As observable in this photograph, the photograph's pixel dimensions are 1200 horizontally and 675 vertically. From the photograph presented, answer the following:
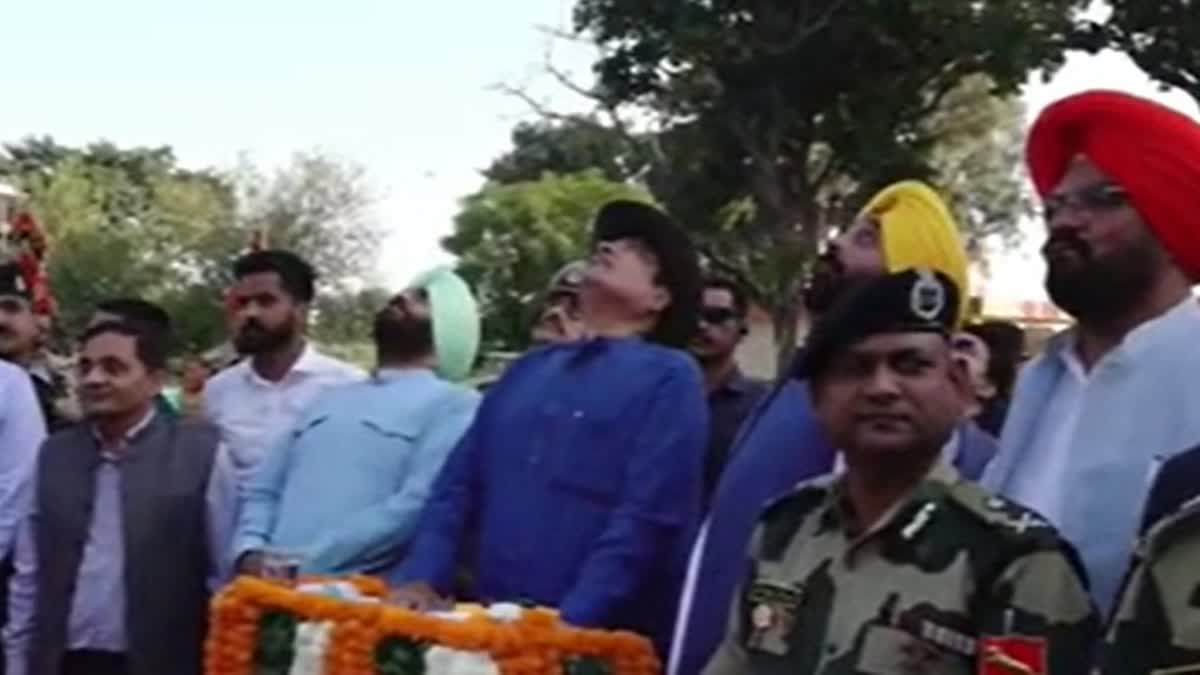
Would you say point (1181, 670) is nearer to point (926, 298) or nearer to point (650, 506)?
point (926, 298)

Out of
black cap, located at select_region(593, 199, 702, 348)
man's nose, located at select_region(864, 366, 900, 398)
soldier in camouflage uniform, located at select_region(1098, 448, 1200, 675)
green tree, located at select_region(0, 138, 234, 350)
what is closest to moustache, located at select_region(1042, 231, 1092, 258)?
man's nose, located at select_region(864, 366, 900, 398)

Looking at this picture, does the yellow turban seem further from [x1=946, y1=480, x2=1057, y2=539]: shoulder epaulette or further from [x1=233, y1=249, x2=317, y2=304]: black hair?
[x1=233, y1=249, x2=317, y2=304]: black hair

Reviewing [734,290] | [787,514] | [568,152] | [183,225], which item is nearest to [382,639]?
[787,514]

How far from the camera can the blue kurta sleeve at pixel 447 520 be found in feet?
15.1

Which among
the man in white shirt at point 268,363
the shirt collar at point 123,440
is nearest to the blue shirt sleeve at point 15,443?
the shirt collar at point 123,440

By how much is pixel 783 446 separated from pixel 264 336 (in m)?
2.58

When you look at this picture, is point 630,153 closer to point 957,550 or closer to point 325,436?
point 325,436

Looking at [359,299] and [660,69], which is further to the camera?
[359,299]

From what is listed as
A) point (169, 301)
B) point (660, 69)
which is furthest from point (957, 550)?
point (169, 301)

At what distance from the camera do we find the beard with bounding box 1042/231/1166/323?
125 inches

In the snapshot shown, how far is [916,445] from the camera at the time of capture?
314 cm

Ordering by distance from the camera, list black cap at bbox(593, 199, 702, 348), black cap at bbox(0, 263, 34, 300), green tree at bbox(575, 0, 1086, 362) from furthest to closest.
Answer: green tree at bbox(575, 0, 1086, 362) < black cap at bbox(0, 263, 34, 300) < black cap at bbox(593, 199, 702, 348)

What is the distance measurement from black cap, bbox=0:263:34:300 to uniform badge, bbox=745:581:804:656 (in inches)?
187

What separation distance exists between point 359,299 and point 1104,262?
55993mm
